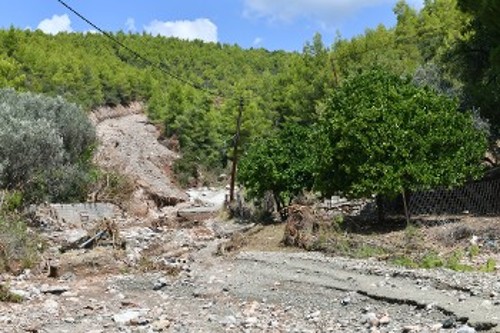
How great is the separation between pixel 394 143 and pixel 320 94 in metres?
27.9

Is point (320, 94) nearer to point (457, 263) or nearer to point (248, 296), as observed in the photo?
point (457, 263)

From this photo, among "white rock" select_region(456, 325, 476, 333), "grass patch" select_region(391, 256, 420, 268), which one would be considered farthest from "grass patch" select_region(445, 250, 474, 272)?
"white rock" select_region(456, 325, 476, 333)

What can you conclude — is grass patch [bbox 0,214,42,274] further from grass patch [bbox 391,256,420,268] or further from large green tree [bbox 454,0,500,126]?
large green tree [bbox 454,0,500,126]

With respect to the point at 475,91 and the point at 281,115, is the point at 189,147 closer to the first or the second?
the point at 281,115

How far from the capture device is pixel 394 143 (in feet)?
61.6

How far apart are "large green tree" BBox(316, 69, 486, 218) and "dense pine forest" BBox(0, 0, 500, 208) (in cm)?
4

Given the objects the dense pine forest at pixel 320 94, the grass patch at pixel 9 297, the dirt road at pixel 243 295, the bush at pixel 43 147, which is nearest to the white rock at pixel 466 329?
the dirt road at pixel 243 295

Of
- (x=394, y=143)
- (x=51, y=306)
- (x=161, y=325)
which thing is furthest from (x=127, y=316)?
(x=394, y=143)

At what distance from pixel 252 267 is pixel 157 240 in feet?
22.3

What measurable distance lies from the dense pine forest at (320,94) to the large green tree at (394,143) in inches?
1.6

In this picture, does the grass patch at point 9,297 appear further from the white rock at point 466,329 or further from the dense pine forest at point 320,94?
the dense pine forest at point 320,94

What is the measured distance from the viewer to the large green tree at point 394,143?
18.8m

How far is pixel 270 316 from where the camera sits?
11.8m

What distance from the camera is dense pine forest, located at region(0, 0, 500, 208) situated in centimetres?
1916
